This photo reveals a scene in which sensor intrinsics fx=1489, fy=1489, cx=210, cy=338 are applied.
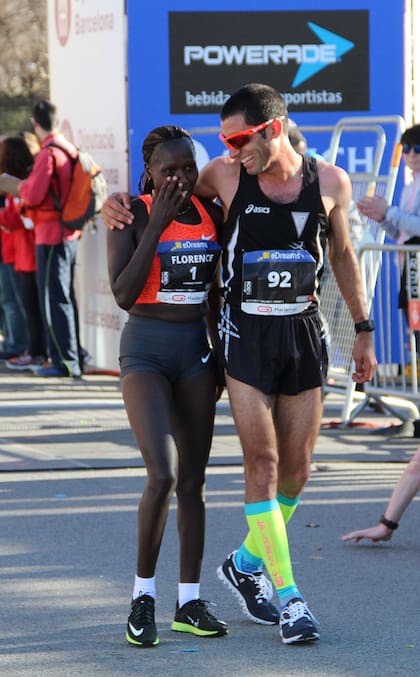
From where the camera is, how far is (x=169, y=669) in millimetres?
5059

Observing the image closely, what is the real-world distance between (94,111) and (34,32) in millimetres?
19409

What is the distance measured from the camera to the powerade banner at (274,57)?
1206cm

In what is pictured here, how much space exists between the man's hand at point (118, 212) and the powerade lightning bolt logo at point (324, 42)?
23.2 ft

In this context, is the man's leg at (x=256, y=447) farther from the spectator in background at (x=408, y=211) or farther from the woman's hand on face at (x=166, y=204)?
the spectator in background at (x=408, y=211)

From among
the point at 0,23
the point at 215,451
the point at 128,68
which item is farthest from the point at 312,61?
the point at 0,23

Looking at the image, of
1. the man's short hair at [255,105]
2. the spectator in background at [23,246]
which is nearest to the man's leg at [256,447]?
the man's short hair at [255,105]

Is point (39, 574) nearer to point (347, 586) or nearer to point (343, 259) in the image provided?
point (347, 586)

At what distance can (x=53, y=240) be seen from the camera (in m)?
12.3

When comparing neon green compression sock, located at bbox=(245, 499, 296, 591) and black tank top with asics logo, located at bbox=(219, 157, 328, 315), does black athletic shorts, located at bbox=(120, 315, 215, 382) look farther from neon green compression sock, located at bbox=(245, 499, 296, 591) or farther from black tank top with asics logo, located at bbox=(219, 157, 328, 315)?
neon green compression sock, located at bbox=(245, 499, 296, 591)

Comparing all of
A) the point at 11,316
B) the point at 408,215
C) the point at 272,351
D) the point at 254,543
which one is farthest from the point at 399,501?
the point at 11,316

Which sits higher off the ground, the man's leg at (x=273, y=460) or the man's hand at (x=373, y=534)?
the man's leg at (x=273, y=460)

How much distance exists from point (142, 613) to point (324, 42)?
781 cm

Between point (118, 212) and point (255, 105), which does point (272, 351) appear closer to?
A: point (118, 212)

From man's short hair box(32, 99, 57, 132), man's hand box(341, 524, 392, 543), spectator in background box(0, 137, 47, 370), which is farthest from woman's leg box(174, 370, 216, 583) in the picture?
spectator in background box(0, 137, 47, 370)
